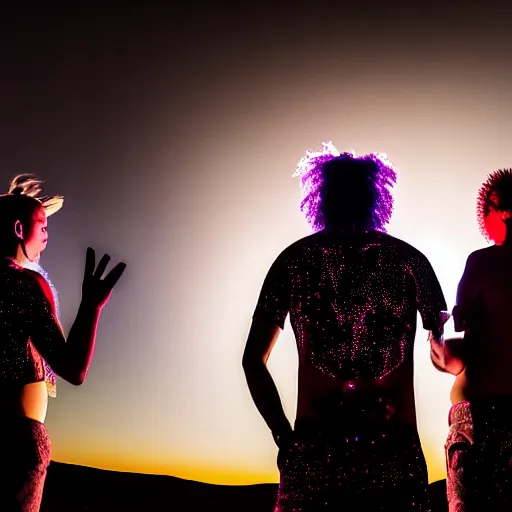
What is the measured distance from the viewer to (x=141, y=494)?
3879 mm

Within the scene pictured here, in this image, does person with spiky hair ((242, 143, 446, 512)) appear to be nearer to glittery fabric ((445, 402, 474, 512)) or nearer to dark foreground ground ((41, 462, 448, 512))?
glittery fabric ((445, 402, 474, 512))

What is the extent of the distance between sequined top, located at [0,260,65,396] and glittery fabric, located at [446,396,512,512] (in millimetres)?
1109

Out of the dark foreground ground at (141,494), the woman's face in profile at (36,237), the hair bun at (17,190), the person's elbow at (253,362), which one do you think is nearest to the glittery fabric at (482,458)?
the person's elbow at (253,362)

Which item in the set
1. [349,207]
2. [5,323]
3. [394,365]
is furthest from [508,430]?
[5,323]

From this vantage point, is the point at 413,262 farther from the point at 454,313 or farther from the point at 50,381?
the point at 50,381

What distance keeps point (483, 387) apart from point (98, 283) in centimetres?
109

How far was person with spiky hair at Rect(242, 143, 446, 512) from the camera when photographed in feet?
5.28

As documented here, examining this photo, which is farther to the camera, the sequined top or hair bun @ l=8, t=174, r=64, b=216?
hair bun @ l=8, t=174, r=64, b=216

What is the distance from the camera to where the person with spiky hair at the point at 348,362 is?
161cm

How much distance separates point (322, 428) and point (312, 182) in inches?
26.8

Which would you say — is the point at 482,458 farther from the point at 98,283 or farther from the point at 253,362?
the point at 98,283

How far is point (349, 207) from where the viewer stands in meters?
1.84

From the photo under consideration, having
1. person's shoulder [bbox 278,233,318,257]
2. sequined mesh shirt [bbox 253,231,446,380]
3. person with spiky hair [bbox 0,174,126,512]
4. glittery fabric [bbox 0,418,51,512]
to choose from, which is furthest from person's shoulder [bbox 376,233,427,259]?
glittery fabric [bbox 0,418,51,512]

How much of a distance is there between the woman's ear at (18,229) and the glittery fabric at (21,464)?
1.81 feet
